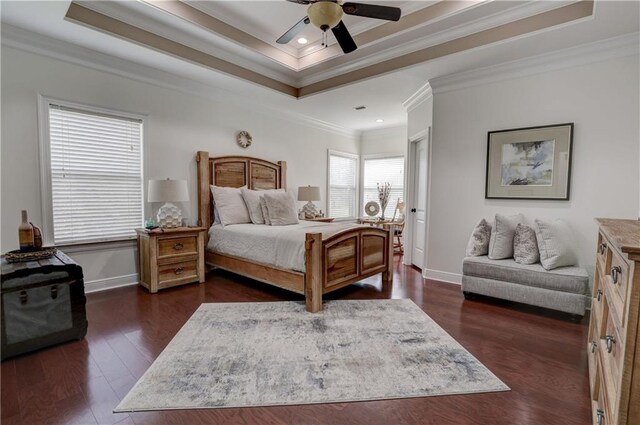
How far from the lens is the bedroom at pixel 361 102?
178 cm

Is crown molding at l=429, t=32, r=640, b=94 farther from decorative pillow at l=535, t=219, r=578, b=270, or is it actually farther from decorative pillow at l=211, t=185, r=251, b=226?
decorative pillow at l=211, t=185, r=251, b=226

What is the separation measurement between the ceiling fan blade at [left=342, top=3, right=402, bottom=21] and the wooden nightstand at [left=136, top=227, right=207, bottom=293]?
284 cm

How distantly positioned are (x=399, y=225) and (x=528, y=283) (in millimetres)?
3019

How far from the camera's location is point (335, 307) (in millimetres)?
3062

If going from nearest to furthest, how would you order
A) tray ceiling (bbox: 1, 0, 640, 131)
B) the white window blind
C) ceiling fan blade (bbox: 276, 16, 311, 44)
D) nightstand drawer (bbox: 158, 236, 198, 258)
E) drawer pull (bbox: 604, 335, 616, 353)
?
drawer pull (bbox: 604, 335, 616, 353), ceiling fan blade (bbox: 276, 16, 311, 44), tray ceiling (bbox: 1, 0, 640, 131), the white window blind, nightstand drawer (bbox: 158, 236, 198, 258)

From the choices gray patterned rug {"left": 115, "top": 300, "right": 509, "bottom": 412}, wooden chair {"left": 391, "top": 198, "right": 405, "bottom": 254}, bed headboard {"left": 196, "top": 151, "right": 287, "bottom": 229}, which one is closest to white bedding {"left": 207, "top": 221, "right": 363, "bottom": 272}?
bed headboard {"left": 196, "top": 151, "right": 287, "bottom": 229}

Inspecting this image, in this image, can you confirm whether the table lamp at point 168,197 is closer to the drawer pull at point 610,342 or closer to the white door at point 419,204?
the white door at point 419,204

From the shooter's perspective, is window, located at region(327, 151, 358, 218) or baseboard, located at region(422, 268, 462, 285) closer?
baseboard, located at region(422, 268, 462, 285)

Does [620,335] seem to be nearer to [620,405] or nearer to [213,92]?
[620,405]

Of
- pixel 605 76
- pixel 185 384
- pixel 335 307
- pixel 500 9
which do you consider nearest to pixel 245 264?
pixel 335 307

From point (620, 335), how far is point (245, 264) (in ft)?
10.6

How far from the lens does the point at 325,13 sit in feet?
6.91

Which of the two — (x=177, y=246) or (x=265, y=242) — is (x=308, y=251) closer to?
(x=265, y=242)

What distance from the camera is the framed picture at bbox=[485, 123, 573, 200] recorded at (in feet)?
10.4
